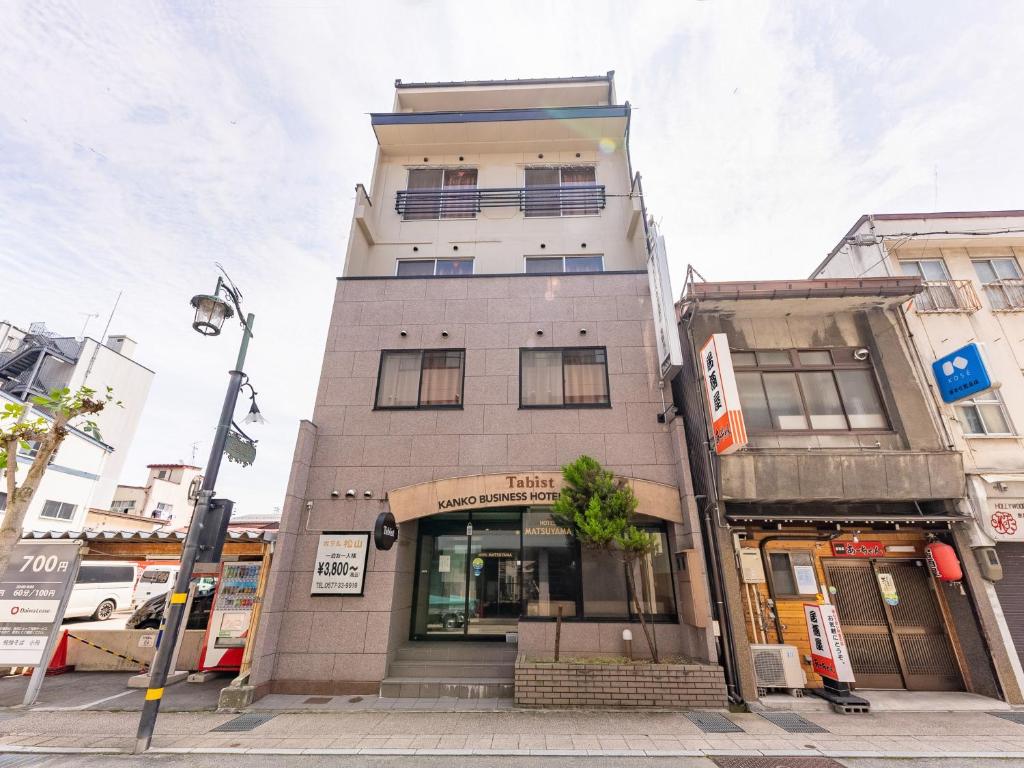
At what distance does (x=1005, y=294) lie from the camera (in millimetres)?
11070

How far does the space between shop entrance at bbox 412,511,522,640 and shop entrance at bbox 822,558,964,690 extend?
735 centimetres

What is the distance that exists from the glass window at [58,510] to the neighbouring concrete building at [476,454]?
2544cm

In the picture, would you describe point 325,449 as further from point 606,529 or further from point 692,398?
point 692,398

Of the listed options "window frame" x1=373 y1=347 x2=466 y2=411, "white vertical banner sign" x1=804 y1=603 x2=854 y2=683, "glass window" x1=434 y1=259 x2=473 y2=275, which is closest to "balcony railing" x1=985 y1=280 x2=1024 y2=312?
"white vertical banner sign" x1=804 y1=603 x2=854 y2=683

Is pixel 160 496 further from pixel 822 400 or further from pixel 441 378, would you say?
pixel 822 400

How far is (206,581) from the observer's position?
58.2 ft

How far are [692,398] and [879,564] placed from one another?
5551 mm

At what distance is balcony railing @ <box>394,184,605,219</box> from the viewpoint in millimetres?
14047

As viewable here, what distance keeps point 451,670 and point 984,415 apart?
45.0ft

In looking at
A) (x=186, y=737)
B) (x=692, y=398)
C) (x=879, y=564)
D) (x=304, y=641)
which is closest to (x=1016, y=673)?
(x=879, y=564)

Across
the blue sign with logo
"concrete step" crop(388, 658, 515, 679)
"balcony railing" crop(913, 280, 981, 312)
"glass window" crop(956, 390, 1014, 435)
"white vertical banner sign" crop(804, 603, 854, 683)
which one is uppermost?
"balcony railing" crop(913, 280, 981, 312)

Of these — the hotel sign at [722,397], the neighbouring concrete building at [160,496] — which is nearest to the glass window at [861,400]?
the hotel sign at [722,397]

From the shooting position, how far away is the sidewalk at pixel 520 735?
618 centimetres

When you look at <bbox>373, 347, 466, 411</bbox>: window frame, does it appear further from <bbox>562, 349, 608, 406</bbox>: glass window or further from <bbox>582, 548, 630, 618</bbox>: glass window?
<bbox>582, 548, 630, 618</bbox>: glass window
